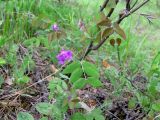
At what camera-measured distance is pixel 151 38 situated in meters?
3.17

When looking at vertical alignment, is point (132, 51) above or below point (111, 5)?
below

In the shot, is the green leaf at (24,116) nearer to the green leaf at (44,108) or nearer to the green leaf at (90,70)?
the green leaf at (44,108)

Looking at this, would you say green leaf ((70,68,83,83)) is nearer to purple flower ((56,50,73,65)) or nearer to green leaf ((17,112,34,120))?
green leaf ((17,112,34,120))

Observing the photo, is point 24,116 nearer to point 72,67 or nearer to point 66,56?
point 72,67

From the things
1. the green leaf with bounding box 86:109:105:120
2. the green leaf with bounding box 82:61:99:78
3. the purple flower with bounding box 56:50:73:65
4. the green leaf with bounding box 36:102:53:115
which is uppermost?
the green leaf with bounding box 82:61:99:78

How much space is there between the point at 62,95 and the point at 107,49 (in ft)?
3.69

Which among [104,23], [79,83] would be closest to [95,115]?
[79,83]

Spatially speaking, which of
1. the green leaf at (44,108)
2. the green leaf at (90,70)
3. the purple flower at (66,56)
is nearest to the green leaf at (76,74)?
the green leaf at (90,70)

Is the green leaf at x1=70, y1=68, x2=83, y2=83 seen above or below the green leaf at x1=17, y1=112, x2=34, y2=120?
above

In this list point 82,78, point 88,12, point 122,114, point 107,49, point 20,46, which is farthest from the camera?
point 88,12

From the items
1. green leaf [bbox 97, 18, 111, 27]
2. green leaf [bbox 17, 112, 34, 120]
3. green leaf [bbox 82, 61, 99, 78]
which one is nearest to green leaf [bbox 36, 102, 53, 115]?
green leaf [bbox 17, 112, 34, 120]

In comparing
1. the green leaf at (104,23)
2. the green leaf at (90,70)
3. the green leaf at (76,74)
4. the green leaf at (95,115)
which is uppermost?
the green leaf at (104,23)

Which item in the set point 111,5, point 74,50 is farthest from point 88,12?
point 111,5

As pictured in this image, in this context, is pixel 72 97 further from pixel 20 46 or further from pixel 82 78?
pixel 20 46
